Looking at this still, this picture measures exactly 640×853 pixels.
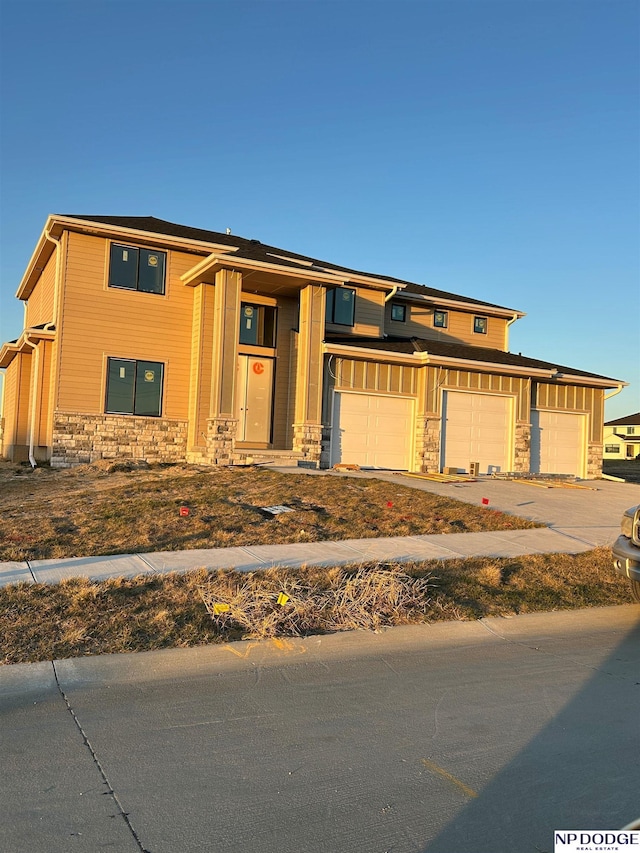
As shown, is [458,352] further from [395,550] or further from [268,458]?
[395,550]

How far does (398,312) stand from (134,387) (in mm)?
9597

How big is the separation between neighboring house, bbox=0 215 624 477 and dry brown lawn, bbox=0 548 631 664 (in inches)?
433

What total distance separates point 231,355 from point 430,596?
1210 centimetres

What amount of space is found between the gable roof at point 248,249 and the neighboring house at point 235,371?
15cm

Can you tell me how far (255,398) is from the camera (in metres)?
20.8

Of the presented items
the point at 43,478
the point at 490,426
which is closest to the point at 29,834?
the point at 43,478

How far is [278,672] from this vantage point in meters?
5.63

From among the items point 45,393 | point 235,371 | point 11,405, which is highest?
point 235,371

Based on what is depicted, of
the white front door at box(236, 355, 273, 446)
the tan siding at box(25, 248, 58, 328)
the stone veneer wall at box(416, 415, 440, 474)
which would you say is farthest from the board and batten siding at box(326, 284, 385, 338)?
the tan siding at box(25, 248, 58, 328)

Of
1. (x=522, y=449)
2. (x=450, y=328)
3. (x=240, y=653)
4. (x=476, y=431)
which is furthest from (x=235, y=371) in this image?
(x=240, y=653)

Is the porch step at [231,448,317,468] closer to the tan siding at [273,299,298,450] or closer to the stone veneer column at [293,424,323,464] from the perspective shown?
the stone veneer column at [293,424,323,464]

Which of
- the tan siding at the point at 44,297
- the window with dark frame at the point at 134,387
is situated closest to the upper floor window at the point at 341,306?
the window with dark frame at the point at 134,387

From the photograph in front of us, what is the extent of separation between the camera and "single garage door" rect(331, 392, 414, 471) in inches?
800
